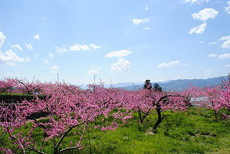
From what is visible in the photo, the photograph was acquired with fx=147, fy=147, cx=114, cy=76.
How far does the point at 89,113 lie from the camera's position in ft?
17.6

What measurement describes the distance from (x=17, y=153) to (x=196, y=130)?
1022cm

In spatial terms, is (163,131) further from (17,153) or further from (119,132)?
(17,153)

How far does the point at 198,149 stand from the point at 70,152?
19.1 feet

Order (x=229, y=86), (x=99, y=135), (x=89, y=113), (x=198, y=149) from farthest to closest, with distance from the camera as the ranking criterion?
(x=99, y=135)
(x=198, y=149)
(x=229, y=86)
(x=89, y=113)

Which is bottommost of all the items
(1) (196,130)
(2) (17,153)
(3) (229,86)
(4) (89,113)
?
(1) (196,130)

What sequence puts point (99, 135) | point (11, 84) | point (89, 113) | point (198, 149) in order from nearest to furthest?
point (89, 113), point (198, 149), point (99, 135), point (11, 84)

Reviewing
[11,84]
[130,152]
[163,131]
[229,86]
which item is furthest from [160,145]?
[11,84]

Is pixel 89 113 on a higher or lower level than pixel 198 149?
higher

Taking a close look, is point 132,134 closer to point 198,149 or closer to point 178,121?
point 198,149

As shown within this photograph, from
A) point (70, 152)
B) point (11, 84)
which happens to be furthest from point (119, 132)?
point (11, 84)

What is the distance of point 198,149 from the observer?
6.86m

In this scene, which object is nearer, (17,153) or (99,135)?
(17,153)

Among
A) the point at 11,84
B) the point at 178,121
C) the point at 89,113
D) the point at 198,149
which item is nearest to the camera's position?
the point at 89,113

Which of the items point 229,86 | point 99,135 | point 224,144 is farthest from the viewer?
point 99,135
